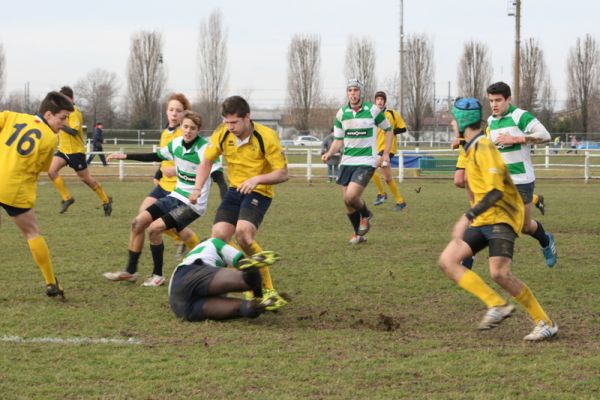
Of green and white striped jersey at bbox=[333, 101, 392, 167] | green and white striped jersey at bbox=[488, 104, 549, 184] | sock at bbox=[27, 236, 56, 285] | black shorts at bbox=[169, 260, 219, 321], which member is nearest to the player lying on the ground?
black shorts at bbox=[169, 260, 219, 321]

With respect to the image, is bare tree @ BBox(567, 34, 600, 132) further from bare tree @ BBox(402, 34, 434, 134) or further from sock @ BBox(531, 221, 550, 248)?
sock @ BBox(531, 221, 550, 248)

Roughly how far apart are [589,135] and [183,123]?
52.4 meters

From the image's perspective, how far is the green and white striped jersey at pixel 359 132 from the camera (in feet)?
40.4

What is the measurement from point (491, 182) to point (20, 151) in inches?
157

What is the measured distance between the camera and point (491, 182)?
6.17 metres

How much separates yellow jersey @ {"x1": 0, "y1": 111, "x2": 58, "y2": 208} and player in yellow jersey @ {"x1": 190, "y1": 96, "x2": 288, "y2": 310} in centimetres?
139

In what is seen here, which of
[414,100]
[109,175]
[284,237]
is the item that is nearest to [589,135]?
[414,100]

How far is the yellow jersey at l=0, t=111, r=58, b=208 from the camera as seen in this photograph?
24.2 ft

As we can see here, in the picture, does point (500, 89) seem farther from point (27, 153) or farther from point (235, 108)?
point (27, 153)

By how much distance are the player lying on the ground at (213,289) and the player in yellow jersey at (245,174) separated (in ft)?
2.05

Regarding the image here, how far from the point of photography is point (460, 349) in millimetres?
6109

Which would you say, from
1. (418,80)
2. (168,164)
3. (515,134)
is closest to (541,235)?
(515,134)

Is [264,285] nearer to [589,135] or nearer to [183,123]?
[183,123]

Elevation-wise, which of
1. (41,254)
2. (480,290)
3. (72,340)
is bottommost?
(72,340)
